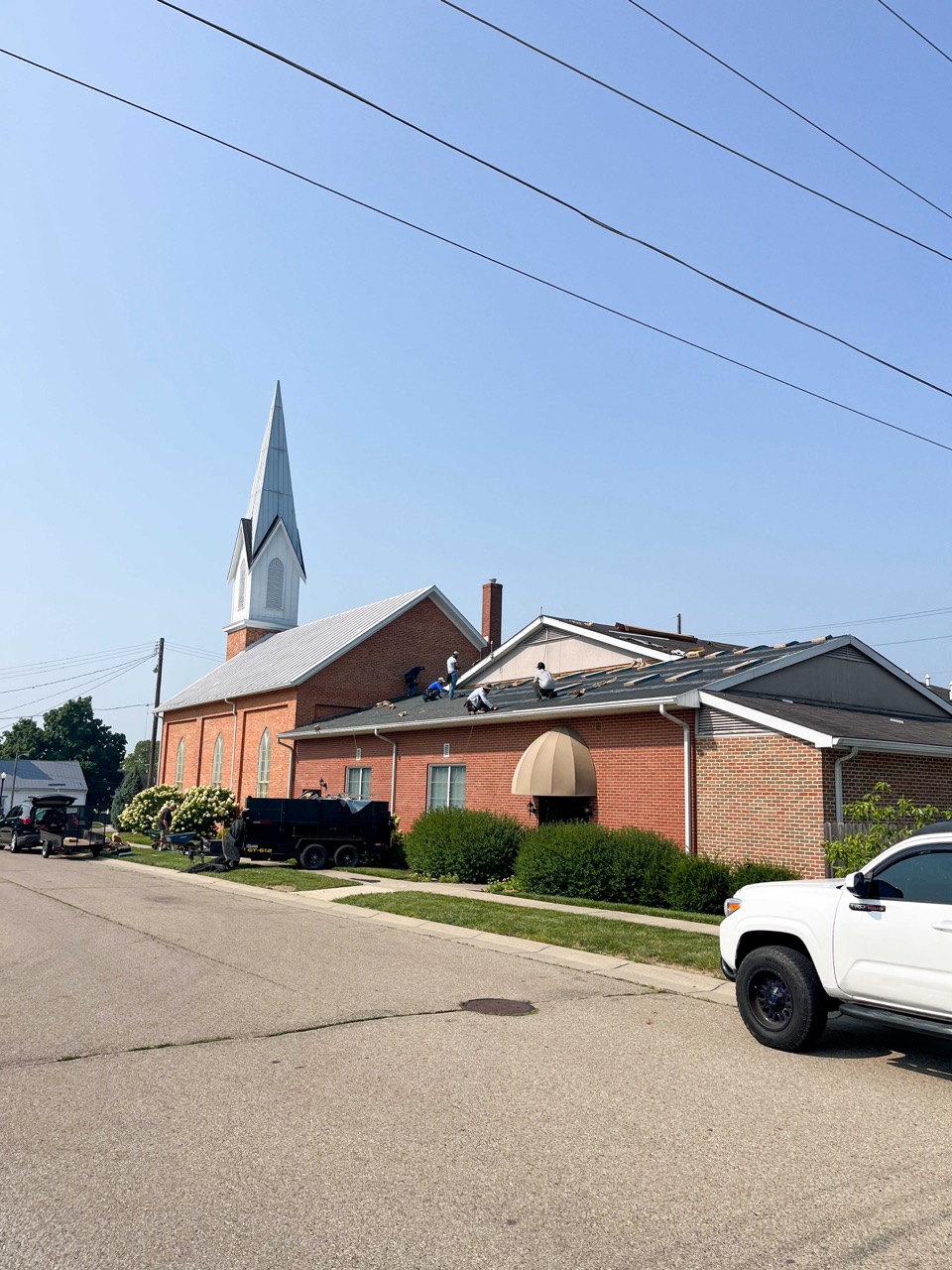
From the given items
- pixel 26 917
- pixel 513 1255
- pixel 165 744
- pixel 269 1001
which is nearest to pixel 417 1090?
pixel 513 1255

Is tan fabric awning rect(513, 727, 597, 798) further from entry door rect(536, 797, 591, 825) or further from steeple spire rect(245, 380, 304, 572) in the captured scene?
steeple spire rect(245, 380, 304, 572)

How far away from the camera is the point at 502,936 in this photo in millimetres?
13914

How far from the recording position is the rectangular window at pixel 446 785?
1011 inches

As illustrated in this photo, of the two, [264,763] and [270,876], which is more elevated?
[264,763]

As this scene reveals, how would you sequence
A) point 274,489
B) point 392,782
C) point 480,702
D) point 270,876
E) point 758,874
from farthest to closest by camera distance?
point 274,489, point 392,782, point 480,702, point 270,876, point 758,874

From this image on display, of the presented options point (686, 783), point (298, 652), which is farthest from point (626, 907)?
point (298, 652)

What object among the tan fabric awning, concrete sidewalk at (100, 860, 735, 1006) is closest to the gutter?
the tan fabric awning

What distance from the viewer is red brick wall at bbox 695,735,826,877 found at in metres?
16.9

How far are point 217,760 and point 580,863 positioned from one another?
28524 mm

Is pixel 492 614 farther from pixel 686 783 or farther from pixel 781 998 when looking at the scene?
pixel 781 998

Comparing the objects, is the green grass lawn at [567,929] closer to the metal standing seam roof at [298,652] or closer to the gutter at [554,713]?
the gutter at [554,713]

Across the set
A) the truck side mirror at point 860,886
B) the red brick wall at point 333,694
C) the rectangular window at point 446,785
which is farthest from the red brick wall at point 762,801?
the red brick wall at point 333,694

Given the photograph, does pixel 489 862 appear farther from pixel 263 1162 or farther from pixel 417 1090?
pixel 263 1162

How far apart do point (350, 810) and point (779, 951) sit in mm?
18751
